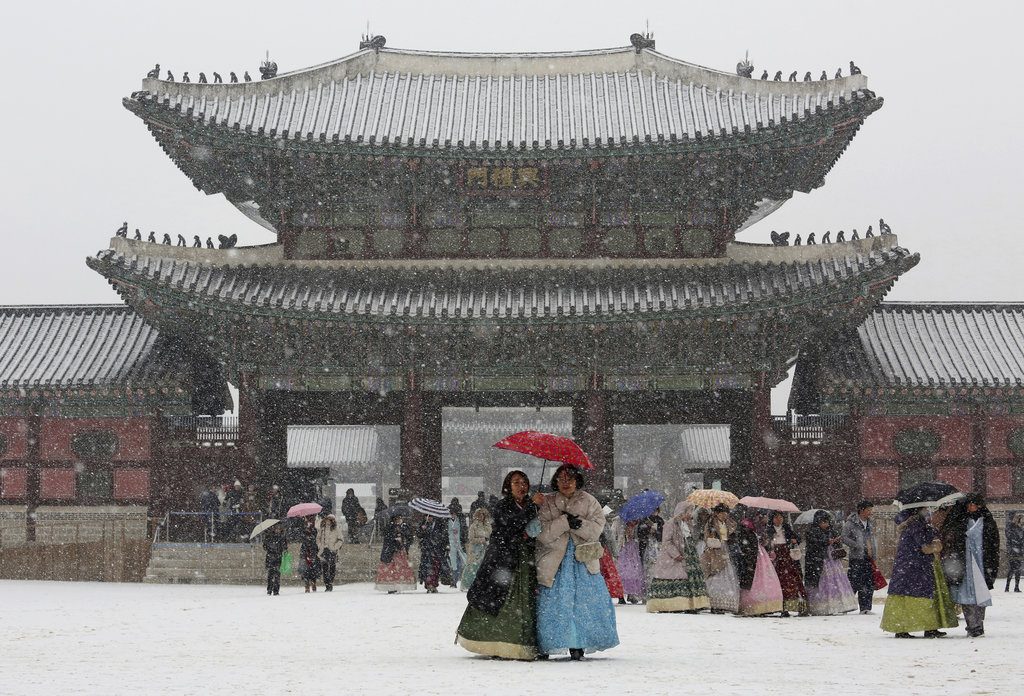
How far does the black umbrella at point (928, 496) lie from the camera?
578 inches

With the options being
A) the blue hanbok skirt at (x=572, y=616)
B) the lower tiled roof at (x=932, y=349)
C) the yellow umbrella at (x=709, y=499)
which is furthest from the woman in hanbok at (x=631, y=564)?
the blue hanbok skirt at (x=572, y=616)

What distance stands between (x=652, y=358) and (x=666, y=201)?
3.35 metres

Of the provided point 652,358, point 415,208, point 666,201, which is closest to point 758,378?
point 652,358

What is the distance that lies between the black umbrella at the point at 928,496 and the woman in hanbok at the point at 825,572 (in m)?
3.38

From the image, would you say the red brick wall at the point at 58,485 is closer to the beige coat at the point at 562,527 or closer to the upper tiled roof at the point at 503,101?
the upper tiled roof at the point at 503,101

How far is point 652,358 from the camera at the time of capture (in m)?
27.5

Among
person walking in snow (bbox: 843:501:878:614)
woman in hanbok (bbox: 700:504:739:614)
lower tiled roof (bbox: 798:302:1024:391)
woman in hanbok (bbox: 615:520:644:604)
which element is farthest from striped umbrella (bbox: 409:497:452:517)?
lower tiled roof (bbox: 798:302:1024:391)

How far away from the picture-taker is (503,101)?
99.2 ft

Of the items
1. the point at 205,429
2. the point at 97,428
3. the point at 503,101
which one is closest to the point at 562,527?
the point at 205,429

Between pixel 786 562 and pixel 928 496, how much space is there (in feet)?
12.5

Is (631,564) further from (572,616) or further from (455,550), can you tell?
(572,616)

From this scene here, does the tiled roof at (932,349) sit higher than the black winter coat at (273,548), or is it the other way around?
the tiled roof at (932,349)

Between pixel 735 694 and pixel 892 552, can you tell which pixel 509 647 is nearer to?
pixel 735 694

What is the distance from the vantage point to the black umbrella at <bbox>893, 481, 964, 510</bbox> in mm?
14688
